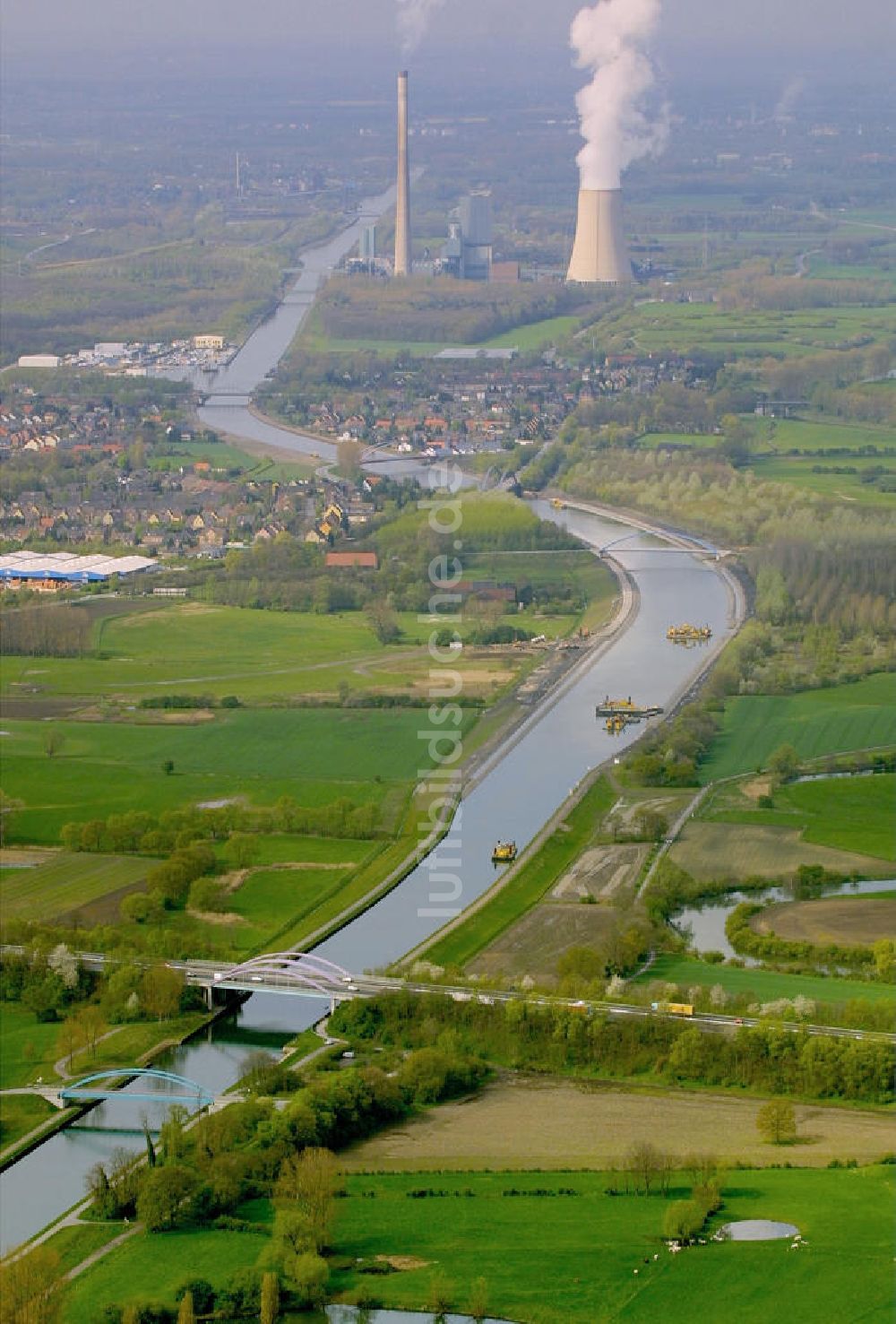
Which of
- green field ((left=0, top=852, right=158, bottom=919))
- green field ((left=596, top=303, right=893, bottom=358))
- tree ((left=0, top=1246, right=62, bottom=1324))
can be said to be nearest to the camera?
tree ((left=0, top=1246, right=62, bottom=1324))

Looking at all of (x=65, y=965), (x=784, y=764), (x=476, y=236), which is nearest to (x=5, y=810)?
(x=65, y=965)

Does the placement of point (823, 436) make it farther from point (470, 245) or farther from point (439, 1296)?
point (439, 1296)

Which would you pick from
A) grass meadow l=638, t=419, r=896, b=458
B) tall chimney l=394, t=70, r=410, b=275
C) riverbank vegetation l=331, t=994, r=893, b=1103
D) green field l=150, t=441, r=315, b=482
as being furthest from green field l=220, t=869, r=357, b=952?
tall chimney l=394, t=70, r=410, b=275

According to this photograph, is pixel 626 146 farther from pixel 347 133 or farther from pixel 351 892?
pixel 351 892

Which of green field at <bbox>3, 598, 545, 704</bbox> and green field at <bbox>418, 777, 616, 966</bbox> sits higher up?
green field at <bbox>418, 777, 616, 966</bbox>

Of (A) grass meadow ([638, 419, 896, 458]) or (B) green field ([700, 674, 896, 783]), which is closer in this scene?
(B) green field ([700, 674, 896, 783])

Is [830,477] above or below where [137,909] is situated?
below

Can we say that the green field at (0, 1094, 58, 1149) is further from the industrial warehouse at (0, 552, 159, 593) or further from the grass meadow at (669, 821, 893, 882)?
the industrial warehouse at (0, 552, 159, 593)
